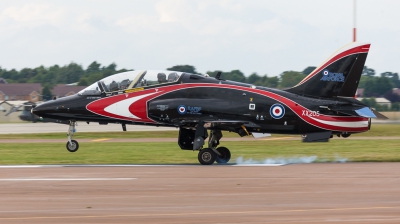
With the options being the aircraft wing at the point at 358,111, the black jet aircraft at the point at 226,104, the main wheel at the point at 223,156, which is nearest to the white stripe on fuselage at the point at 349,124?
the black jet aircraft at the point at 226,104

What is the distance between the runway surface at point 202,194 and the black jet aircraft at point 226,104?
1.57 meters

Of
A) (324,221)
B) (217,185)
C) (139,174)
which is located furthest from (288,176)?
(324,221)

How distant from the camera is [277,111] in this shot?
1997cm

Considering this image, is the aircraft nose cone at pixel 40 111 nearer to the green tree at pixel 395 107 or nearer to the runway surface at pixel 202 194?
the runway surface at pixel 202 194

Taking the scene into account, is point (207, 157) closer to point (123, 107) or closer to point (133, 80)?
point (123, 107)

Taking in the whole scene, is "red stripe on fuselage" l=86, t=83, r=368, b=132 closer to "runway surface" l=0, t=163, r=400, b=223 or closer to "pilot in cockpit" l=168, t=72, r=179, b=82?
"pilot in cockpit" l=168, t=72, r=179, b=82

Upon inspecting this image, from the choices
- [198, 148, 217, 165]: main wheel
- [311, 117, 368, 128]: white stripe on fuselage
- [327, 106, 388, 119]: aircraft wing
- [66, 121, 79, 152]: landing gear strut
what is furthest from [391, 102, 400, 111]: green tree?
[66, 121, 79, 152]: landing gear strut

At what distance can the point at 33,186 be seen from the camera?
1490cm

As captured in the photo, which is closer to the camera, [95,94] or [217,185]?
[217,185]

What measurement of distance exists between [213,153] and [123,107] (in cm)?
307

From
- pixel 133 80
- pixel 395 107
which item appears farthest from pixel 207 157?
pixel 395 107

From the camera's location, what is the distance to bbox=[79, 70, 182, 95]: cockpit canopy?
66.9 ft

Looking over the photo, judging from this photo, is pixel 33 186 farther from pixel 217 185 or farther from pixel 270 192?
pixel 270 192

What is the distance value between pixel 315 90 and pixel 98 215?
34.6 feet
